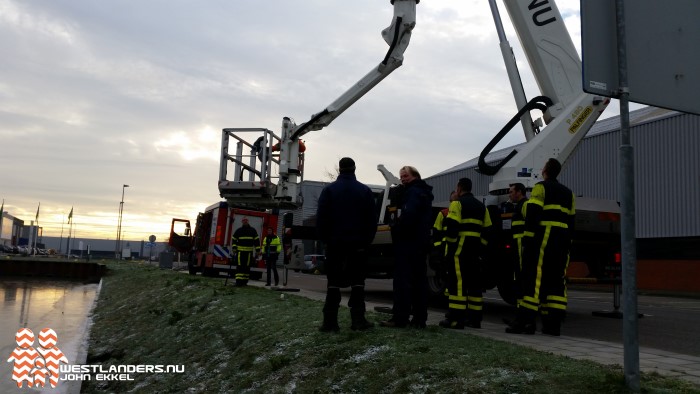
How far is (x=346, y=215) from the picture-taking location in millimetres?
5922

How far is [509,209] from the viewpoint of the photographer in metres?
8.59

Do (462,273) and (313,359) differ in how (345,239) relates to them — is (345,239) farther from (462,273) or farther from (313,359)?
(462,273)

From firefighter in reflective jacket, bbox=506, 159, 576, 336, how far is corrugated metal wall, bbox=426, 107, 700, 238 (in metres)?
16.1

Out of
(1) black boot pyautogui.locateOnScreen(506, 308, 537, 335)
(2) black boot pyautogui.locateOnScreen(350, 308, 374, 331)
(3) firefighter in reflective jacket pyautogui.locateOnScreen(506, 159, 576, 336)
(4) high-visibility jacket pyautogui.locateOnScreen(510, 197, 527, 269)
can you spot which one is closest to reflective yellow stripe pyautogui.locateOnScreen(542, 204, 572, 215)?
(3) firefighter in reflective jacket pyautogui.locateOnScreen(506, 159, 576, 336)

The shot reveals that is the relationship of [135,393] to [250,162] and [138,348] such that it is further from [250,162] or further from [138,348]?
[250,162]

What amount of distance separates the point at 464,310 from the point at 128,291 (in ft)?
44.0

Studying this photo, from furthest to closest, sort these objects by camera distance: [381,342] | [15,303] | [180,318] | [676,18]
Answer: [15,303] → [180,318] → [381,342] → [676,18]

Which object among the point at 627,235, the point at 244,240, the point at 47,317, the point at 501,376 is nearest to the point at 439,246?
the point at 501,376

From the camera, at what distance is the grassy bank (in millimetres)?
3926

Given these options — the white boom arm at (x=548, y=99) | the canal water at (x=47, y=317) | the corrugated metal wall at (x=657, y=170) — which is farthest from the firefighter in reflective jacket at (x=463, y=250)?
the corrugated metal wall at (x=657, y=170)

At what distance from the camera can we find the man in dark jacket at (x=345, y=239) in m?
5.89

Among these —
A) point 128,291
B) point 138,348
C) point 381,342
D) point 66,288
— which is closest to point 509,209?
point 381,342

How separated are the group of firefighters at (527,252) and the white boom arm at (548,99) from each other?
222cm

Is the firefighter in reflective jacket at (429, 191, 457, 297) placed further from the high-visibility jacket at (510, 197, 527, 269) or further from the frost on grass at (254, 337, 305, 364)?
the frost on grass at (254, 337, 305, 364)
